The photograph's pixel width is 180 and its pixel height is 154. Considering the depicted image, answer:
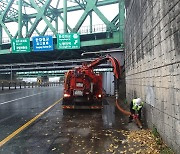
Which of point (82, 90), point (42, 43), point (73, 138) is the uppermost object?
point (42, 43)

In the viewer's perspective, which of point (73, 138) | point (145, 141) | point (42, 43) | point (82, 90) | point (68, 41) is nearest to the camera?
point (145, 141)

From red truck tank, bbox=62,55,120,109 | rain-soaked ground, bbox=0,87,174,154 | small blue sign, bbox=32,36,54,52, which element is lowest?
rain-soaked ground, bbox=0,87,174,154

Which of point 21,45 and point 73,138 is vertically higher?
point 21,45

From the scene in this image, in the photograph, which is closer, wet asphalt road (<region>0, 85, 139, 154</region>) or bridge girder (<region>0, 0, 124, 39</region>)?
wet asphalt road (<region>0, 85, 139, 154</region>)

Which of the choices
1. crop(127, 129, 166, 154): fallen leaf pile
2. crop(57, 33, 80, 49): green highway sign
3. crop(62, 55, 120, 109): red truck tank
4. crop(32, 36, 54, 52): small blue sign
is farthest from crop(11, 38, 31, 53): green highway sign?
crop(127, 129, 166, 154): fallen leaf pile

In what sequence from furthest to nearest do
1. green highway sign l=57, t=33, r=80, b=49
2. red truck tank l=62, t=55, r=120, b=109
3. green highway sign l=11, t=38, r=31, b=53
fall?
1. green highway sign l=11, t=38, r=31, b=53
2. green highway sign l=57, t=33, r=80, b=49
3. red truck tank l=62, t=55, r=120, b=109

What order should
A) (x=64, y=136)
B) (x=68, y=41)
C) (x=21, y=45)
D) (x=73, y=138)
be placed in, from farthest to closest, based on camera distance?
(x=21, y=45)
(x=68, y=41)
(x=64, y=136)
(x=73, y=138)

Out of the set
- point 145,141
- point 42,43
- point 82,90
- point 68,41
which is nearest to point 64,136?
point 145,141

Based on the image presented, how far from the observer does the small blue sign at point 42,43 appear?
4097cm

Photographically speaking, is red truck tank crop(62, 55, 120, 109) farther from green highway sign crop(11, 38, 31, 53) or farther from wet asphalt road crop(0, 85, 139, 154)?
green highway sign crop(11, 38, 31, 53)

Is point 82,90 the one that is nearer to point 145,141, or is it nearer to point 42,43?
point 145,141

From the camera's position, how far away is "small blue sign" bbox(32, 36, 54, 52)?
4097 centimetres

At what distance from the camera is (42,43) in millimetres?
41062

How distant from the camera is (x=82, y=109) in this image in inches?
582
